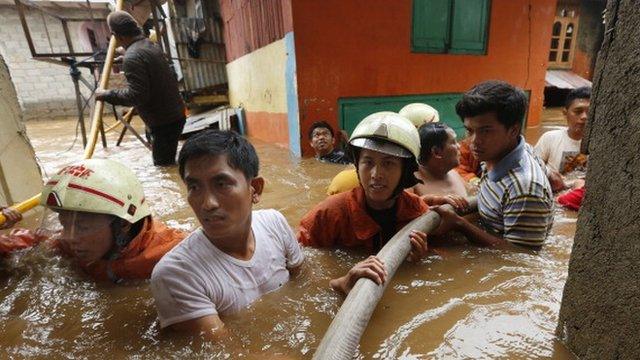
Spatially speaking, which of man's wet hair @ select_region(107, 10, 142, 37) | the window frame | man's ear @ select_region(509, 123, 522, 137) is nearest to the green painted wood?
the window frame

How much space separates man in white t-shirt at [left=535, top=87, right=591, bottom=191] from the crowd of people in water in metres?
2.14

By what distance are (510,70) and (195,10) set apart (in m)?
10.00

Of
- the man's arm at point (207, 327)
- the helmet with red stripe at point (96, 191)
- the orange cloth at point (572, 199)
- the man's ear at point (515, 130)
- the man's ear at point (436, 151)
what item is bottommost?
the orange cloth at point (572, 199)

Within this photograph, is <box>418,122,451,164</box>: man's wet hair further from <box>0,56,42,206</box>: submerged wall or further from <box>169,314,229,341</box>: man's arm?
<box>0,56,42,206</box>: submerged wall

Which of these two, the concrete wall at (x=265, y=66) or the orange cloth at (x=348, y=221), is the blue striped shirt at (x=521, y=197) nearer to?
the orange cloth at (x=348, y=221)

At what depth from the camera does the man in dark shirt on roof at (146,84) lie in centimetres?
517

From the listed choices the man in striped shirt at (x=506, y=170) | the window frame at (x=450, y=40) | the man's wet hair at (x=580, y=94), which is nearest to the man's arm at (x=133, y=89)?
the man in striped shirt at (x=506, y=170)

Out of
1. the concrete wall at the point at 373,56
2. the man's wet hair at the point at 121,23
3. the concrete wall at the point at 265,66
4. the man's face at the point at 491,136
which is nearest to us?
the man's face at the point at 491,136

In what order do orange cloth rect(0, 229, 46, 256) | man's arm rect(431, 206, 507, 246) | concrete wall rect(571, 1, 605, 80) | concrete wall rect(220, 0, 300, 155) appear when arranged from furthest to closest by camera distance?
concrete wall rect(571, 1, 605, 80), concrete wall rect(220, 0, 300, 155), orange cloth rect(0, 229, 46, 256), man's arm rect(431, 206, 507, 246)

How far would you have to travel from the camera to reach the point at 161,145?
6.14 m

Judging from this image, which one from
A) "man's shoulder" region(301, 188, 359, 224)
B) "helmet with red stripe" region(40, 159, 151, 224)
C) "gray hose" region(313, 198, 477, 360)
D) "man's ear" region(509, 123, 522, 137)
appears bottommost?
"gray hose" region(313, 198, 477, 360)

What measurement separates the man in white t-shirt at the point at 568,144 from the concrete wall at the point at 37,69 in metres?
20.2

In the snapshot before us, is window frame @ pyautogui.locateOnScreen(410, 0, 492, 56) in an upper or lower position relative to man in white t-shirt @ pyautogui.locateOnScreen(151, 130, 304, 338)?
upper

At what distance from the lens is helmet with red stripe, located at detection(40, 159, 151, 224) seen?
7.25ft
